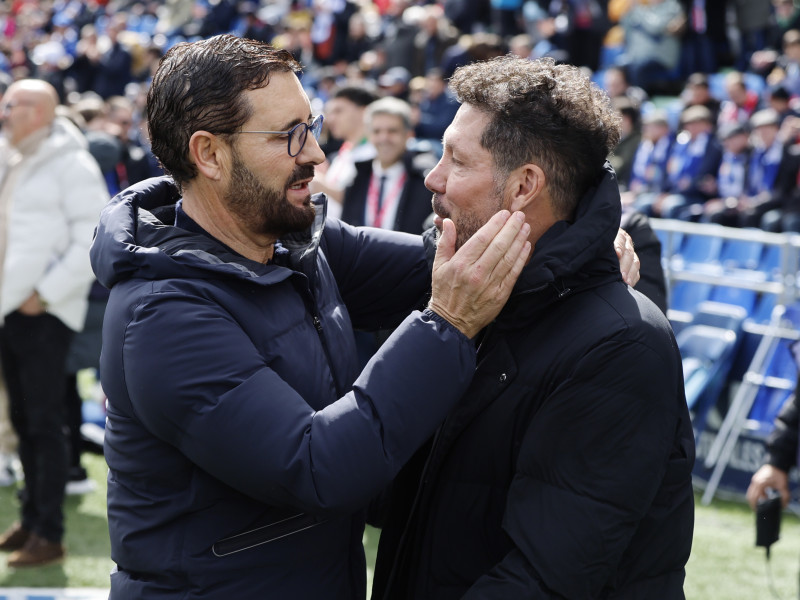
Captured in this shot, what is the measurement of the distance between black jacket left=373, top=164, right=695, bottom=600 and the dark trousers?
3417 millimetres

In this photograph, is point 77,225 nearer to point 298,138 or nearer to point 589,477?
point 298,138

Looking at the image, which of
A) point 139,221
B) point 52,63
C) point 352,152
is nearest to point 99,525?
point 352,152

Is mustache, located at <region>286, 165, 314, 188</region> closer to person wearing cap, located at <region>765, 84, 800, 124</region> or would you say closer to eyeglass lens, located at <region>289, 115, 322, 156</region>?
eyeglass lens, located at <region>289, 115, 322, 156</region>

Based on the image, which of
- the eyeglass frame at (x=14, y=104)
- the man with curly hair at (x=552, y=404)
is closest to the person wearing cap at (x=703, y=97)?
the eyeglass frame at (x=14, y=104)

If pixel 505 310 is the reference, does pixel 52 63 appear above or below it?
below

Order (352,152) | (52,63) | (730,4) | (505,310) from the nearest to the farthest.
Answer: (505,310) → (352,152) → (730,4) → (52,63)

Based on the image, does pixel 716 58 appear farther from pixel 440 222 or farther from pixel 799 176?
pixel 440 222

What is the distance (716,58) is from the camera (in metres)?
14.3

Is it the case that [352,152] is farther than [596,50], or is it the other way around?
[596,50]

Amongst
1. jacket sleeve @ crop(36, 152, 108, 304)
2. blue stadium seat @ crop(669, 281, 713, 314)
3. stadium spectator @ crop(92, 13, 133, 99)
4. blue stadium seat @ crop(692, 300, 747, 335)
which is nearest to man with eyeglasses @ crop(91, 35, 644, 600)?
jacket sleeve @ crop(36, 152, 108, 304)

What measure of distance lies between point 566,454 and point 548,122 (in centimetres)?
64

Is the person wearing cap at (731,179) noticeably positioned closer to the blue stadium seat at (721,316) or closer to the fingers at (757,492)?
the blue stadium seat at (721,316)

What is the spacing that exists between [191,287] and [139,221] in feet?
0.88

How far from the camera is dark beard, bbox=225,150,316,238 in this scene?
6.80 ft
